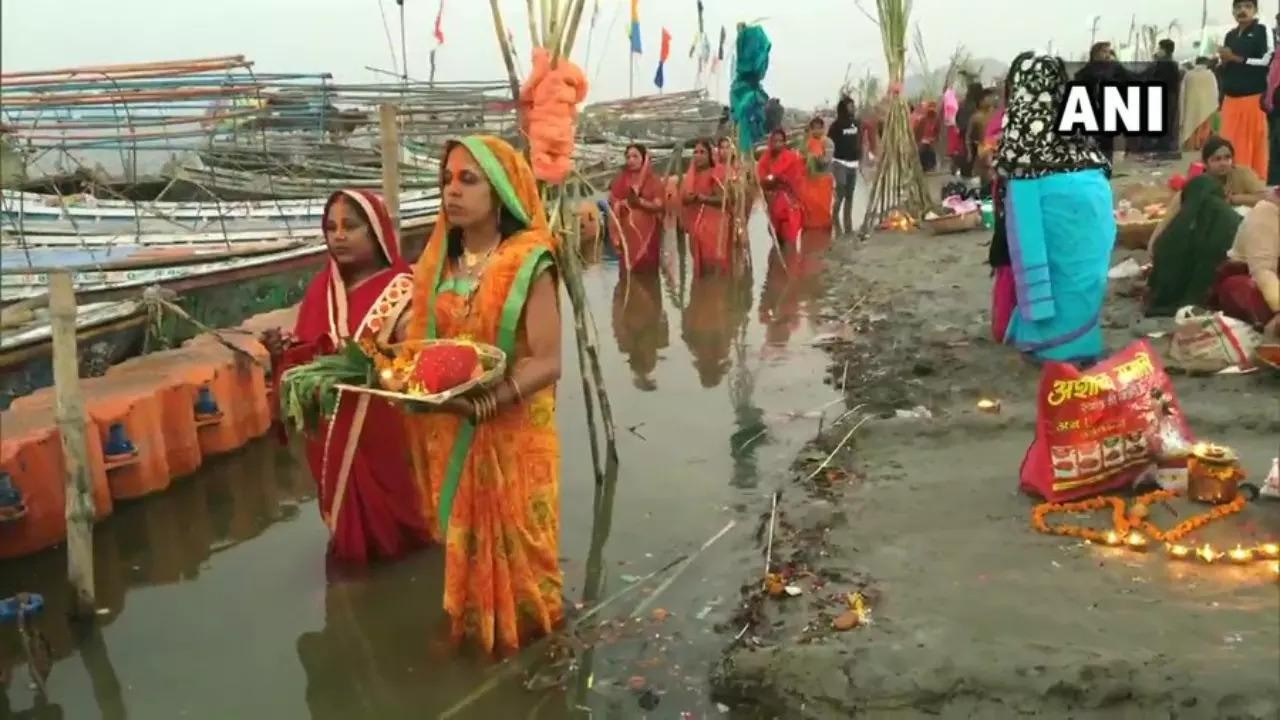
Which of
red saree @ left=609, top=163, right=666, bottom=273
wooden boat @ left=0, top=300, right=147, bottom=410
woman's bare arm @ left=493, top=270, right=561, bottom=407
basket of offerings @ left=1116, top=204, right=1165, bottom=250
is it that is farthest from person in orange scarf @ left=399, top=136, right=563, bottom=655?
red saree @ left=609, top=163, right=666, bottom=273

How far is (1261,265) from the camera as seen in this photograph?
536cm

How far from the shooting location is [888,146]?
12.9 meters

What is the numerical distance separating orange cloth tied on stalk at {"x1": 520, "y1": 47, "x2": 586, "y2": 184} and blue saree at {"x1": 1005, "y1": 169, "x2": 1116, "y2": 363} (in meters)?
2.47

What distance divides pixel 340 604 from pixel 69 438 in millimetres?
1120

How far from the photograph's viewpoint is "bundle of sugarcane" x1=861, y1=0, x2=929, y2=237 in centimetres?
1230

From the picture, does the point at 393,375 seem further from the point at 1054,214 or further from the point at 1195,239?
the point at 1195,239

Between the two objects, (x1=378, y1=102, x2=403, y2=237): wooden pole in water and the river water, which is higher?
(x1=378, y1=102, x2=403, y2=237): wooden pole in water

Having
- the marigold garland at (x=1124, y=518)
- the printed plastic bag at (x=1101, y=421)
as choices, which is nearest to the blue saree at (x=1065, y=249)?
the printed plastic bag at (x=1101, y=421)

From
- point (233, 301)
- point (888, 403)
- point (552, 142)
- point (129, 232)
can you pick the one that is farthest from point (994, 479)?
point (129, 232)

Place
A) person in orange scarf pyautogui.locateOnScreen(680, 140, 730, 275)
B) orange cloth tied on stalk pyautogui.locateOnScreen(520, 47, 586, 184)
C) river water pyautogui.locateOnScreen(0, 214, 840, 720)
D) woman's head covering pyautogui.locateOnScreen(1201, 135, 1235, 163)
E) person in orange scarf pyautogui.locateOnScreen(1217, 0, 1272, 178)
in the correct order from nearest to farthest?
river water pyautogui.locateOnScreen(0, 214, 840, 720)
orange cloth tied on stalk pyautogui.locateOnScreen(520, 47, 586, 184)
woman's head covering pyautogui.locateOnScreen(1201, 135, 1235, 163)
person in orange scarf pyautogui.locateOnScreen(1217, 0, 1272, 178)
person in orange scarf pyautogui.locateOnScreen(680, 140, 730, 275)

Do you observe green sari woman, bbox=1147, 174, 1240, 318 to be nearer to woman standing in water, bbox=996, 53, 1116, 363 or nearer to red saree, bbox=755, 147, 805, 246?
woman standing in water, bbox=996, 53, 1116, 363

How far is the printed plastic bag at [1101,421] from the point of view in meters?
3.69

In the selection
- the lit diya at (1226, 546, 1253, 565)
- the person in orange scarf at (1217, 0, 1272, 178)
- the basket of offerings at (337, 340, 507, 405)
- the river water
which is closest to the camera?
the basket of offerings at (337, 340, 507, 405)

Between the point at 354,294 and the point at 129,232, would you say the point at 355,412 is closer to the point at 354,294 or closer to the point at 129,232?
the point at 354,294
